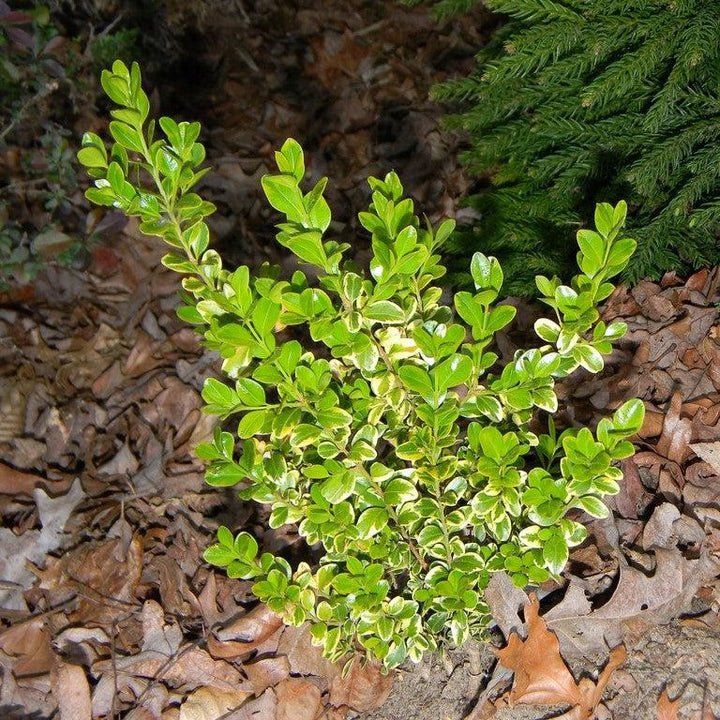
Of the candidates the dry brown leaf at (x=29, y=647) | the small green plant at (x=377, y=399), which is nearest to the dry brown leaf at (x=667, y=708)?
the small green plant at (x=377, y=399)

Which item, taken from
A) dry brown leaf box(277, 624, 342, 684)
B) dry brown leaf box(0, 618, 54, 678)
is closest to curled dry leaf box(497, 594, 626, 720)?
dry brown leaf box(277, 624, 342, 684)

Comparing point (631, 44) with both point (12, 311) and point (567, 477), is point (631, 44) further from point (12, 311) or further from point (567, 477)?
point (12, 311)

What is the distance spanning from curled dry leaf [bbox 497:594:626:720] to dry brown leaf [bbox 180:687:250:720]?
757 millimetres

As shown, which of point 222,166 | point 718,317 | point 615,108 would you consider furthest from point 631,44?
point 222,166

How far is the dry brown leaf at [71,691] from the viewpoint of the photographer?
213 cm

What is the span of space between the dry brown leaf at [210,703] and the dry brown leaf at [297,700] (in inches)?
4.3

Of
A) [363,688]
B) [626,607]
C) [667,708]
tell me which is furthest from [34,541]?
[667,708]

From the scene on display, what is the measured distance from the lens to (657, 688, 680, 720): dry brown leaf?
5.50ft

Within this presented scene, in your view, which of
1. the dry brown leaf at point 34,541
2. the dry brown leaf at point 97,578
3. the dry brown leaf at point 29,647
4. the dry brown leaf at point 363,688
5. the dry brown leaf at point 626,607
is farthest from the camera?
the dry brown leaf at point 34,541

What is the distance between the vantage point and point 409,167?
368 cm

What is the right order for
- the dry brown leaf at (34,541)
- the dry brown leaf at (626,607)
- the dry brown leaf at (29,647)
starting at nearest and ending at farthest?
the dry brown leaf at (626,607) → the dry brown leaf at (29,647) → the dry brown leaf at (34,541)

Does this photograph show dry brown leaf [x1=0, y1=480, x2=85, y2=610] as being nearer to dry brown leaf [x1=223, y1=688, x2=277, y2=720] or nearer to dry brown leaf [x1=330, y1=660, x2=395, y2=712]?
dry brown leaf [x1=223, y1=688, x2=277, y2=720]

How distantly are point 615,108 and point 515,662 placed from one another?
1.67m

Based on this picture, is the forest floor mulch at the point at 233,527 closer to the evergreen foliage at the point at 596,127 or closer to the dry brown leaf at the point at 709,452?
the dry brown leaf at the point at 709,452
